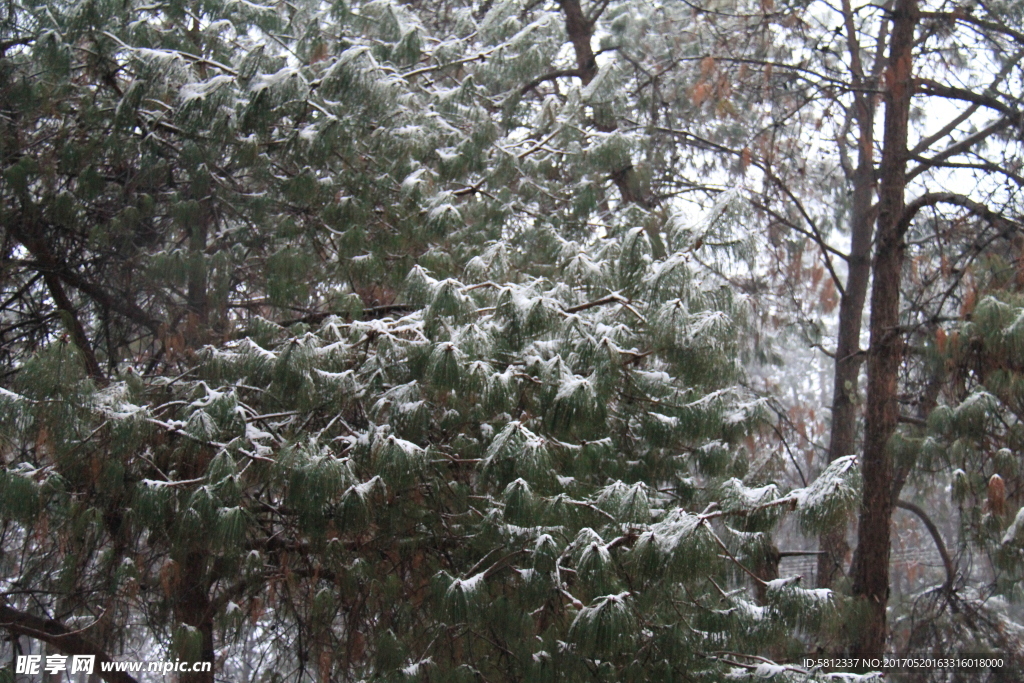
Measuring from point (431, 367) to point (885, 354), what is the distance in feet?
9.47

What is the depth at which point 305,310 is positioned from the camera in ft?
14.9

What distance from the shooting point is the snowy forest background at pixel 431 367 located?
3.08m

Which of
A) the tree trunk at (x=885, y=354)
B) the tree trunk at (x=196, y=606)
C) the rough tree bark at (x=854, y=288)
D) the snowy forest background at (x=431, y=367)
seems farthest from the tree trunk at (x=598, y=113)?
the tree trunk at (x=196, y=606)

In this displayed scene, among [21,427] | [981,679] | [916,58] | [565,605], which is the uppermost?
[916,58]

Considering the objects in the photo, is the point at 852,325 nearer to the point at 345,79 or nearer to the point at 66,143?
the point at 345,79

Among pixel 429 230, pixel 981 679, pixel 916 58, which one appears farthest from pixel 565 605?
pixel 916 58

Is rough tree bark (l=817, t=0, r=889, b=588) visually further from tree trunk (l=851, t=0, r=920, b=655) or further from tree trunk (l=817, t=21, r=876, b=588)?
tree trunk (l=851, t=0, r=920, b=655)

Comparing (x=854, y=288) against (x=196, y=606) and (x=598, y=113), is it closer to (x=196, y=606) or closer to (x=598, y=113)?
(x=598, y=113)

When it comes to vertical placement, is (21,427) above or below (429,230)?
below

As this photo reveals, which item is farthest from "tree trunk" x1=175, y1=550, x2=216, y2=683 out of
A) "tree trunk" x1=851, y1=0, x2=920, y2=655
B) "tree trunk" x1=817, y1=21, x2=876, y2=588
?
"tree trunk" x1=817, y1=21, x2=876, y2=588

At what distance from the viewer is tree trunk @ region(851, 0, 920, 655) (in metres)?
4.68

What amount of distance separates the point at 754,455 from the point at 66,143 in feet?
14.3

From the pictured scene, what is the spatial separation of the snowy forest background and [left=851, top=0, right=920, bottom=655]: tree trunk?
22 mm

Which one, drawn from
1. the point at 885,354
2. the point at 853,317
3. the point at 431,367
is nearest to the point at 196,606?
the point at 431,367
